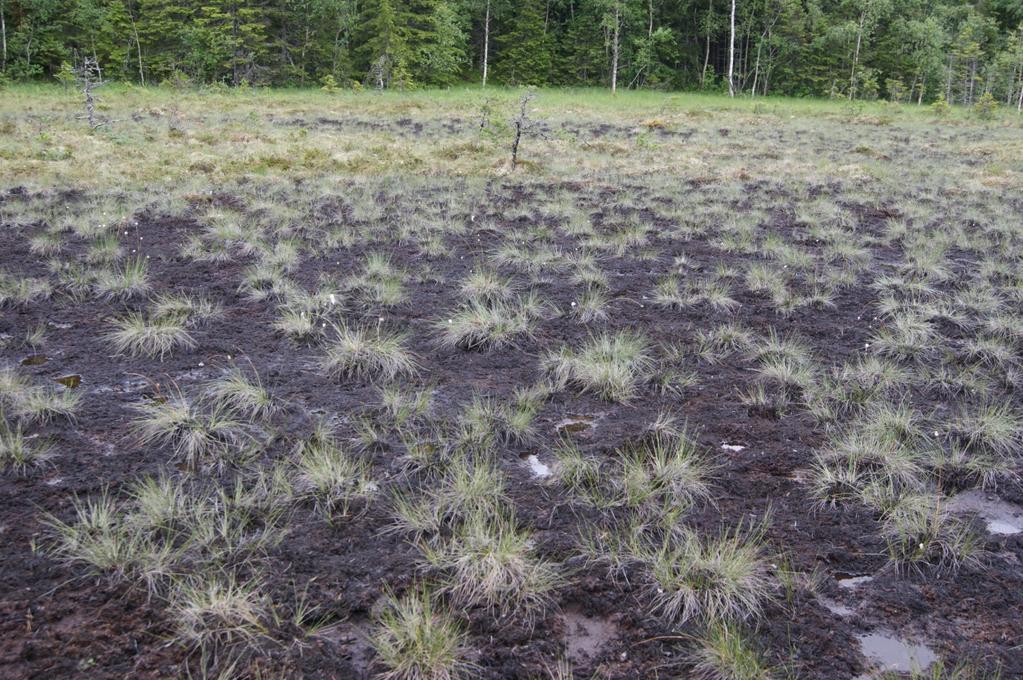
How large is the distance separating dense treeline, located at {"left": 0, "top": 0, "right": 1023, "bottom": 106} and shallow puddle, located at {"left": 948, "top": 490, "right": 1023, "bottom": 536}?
32.3 meters

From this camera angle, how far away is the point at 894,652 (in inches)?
107

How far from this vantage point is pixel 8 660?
247cm

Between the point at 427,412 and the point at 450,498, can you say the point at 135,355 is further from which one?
the point at 450,498

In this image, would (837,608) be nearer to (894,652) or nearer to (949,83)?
(894,652)

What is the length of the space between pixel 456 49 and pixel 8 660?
139 ft

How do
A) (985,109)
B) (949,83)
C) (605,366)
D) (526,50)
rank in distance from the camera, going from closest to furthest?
(605,366) < (985,109) < (949,83) < (526,50)

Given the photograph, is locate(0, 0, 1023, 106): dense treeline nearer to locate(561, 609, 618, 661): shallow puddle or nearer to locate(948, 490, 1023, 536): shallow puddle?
locate(948, 490, 1023, 536): shallow puddle

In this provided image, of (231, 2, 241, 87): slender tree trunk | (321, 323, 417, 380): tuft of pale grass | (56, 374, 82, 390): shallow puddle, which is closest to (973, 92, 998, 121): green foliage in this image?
(321, 323, 417, 380): tuft of pale grass

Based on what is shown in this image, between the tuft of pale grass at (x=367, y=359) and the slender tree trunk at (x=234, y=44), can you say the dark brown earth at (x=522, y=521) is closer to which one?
the tuft of pale grass at (x=367, y=359)

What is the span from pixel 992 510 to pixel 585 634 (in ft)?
7.73

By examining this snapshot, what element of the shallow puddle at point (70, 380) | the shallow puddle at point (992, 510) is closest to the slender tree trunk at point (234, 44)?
the shallow puddle at point (70, 380)

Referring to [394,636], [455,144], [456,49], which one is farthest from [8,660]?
[456,49]

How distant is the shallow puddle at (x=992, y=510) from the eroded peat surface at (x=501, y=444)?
17 mm

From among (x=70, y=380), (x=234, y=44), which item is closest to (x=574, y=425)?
(x=70, y=380)
